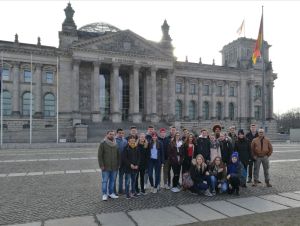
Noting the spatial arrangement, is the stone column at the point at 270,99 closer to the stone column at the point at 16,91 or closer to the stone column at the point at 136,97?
the stone column at the point at 136,97

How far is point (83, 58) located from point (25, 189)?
139ft

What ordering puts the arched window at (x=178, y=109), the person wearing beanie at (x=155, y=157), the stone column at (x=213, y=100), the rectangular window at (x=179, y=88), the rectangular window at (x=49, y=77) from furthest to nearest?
the stone column at (x=213, y=100)
the rectangular window at (x=179, y=88)
the arched window at (x=178, y=109)
the rectangular window at (x=49, y=77)
the person wearing beanie at (x=155, y=157)

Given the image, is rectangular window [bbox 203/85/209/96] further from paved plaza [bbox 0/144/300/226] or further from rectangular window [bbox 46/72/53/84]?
paved plaza [bbox 0/144/300/226]

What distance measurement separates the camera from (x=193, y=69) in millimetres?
65062

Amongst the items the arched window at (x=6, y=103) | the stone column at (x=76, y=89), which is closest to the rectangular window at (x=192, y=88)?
the stone column at (x=76, y=89)

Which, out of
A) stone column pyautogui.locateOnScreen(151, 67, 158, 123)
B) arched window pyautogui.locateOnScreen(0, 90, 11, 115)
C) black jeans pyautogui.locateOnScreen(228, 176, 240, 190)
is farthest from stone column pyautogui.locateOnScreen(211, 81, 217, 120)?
black jeans pyautogui.locateOnScreen(228, 176, 240, 190)

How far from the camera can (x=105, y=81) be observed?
57031mm

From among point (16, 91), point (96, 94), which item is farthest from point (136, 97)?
point (16, 91)

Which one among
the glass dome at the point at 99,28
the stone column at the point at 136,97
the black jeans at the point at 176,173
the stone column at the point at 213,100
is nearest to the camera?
the black jeans at the point at 176,173

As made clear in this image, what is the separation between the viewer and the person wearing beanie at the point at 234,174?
1038 cm

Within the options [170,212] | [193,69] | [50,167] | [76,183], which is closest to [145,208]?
[170,212]

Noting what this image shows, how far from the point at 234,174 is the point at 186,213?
10.7ft

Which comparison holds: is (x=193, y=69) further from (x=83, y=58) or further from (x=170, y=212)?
(x=170, y=212)

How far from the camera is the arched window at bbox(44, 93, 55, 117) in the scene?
52719mm
